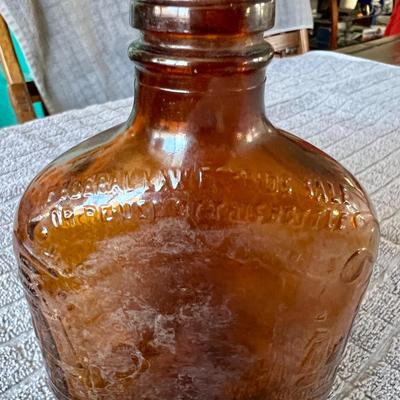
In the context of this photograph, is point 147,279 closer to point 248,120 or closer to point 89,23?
point 248,120

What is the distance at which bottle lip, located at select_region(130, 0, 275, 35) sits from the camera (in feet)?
0.72

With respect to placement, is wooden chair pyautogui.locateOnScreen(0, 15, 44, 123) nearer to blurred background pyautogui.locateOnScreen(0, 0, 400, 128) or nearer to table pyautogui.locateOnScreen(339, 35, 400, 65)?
blurred background pyautogui.locateOnScreen(0, 0, 400, 128)

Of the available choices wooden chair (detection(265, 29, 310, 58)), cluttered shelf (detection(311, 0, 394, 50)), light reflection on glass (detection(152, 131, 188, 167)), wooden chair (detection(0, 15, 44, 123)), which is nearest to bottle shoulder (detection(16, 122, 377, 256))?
light reflection on glass (detection(152, 131, 188, 167))

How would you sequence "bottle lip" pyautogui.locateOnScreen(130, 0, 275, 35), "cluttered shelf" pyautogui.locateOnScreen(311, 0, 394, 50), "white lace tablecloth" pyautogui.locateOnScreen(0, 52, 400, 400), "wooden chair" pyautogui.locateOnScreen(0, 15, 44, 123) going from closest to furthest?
1. "bottle lip" pyautogui.locateOnScreen(130, 0, 275, 35)
2. "white lace tablecloth" pyautogui.locateOnScreen(0, 52, 400, 400)
3. "wooden chair" pyautogui.locateOnScreen(0, 15, 44, 123)
4. "cluttered shelf" pyautogui.locateOnScreen(311, 0, 394, 50)

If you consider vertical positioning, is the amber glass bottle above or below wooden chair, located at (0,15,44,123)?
above

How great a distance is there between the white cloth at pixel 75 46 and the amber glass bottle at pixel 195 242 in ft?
2.34

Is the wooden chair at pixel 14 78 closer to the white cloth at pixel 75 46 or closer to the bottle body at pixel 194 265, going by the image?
the white cloth at pixel 75 46

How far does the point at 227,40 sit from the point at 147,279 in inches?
4.7

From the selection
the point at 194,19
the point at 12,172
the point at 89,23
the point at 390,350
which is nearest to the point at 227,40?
the point at 194,19

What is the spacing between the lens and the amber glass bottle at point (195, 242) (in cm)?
25

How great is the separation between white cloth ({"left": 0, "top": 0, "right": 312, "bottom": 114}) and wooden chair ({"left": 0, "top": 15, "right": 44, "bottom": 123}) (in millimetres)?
57

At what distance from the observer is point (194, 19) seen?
8.8 inches

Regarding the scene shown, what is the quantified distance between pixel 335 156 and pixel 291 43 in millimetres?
692

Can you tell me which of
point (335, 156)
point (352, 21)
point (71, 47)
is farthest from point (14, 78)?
point (352, 21)
